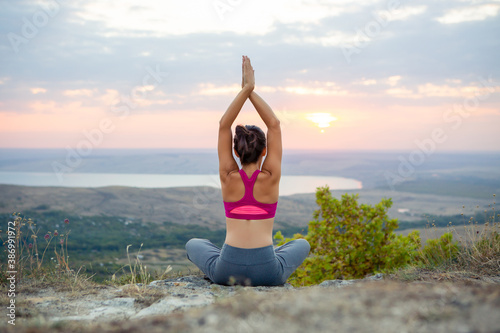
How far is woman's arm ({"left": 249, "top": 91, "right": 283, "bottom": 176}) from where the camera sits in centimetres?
371

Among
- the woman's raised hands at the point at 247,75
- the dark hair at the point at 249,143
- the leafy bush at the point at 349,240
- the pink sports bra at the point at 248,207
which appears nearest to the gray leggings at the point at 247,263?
the pink sports bra at the point at 248,207

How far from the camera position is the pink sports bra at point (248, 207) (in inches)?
144

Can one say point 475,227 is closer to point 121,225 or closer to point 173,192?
point 121,225

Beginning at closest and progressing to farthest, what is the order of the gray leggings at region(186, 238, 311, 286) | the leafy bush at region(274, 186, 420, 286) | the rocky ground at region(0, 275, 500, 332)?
the rocky ground at region(0, 275, 500, 332) → the gray leggings at region(186, 238, 311, 286) → the leafy bush at region(274, 186, 420, 286)

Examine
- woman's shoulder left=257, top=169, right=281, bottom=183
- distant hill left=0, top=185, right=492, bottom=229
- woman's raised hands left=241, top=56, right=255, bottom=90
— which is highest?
woman's raised hands left=241, top=56, right=255, bottom=90

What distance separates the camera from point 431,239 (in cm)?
562

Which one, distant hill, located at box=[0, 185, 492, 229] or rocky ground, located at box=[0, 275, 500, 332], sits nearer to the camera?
rocky ground, located at box=[0, 275, 500, 332]

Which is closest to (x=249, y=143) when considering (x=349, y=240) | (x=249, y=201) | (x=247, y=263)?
(x=249, y=201)

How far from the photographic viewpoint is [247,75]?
4.13m

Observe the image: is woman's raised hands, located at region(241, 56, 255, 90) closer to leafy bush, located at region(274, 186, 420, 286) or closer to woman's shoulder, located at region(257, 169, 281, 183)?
woman's shoulder, located at region(257, 169, 281, 183)

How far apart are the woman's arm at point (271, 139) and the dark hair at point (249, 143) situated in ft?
0.31

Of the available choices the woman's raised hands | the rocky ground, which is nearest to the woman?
the woman's raised hands

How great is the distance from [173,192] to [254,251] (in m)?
33.4

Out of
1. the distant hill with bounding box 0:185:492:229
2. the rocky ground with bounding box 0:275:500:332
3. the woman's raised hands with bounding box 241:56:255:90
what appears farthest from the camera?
the distant hill with bounding box 0:185:492:229
